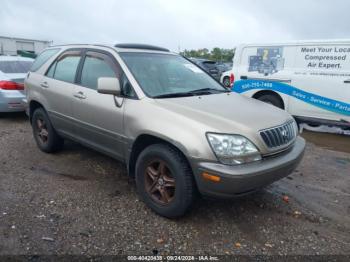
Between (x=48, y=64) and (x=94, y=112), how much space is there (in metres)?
1.61

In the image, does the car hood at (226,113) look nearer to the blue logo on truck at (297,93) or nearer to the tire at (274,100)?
the blue logo on truck at (297,93)

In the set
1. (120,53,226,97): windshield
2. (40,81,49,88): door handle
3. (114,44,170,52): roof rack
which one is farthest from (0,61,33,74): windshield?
(120,53,226,97): windshield

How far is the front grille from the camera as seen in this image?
114 inches

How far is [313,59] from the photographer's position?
684 cm

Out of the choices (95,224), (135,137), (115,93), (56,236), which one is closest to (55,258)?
(56,236)

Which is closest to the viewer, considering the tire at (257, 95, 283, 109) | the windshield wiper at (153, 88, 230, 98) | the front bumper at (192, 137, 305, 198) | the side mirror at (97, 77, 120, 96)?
the front bumper at (192, 137, 305, 198)

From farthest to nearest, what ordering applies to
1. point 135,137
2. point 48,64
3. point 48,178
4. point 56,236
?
point 48,64 → point 48,178 → point 135,137 → point 56,236

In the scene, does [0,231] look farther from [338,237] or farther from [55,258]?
Result: [338,237]

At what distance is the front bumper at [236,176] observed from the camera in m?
2.62

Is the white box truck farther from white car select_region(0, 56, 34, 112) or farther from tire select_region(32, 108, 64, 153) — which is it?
white car select_region(0, 56, 34, 112)

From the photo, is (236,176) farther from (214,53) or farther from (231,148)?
(214,53)

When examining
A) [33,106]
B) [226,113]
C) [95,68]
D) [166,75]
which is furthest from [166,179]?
[33,106]

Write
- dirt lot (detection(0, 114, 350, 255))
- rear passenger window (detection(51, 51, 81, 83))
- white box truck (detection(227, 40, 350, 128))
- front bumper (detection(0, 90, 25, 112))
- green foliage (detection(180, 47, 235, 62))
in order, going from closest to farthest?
1. dirt lot (detection(0, 114, 350, 255))
2. rear passenger window (detection(51, 51, 81, 83))
3. white box truck (detection(227, 40, 350, 128))
4. front bumper (detection(0, 90, 25, 112))
5. green foliage (detection(180, 47, 235, 62))

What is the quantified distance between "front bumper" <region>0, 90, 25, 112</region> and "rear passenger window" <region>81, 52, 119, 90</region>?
3.34 meters
